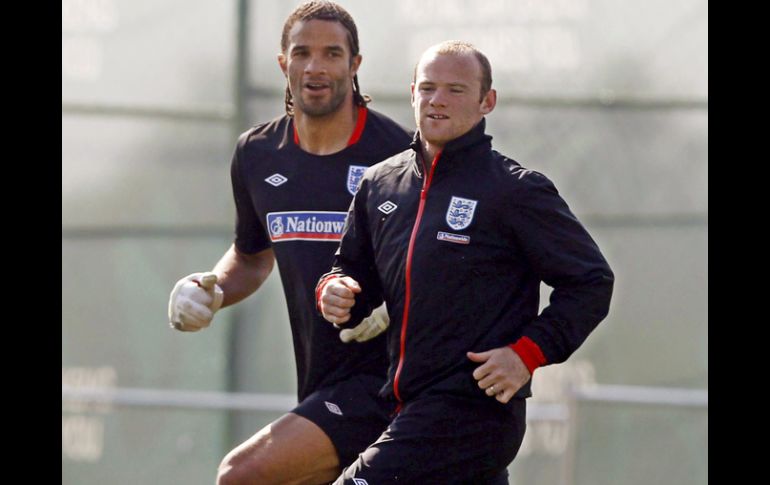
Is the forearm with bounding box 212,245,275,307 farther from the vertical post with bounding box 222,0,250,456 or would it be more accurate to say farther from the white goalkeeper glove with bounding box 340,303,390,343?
the vertical post with bounding box 222,0,250,456

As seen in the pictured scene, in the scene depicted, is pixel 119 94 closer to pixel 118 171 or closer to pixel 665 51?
pixel 118 171

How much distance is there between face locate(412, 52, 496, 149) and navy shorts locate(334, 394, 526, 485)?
83cm

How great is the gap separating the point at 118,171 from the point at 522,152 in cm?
282

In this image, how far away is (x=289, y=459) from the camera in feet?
15.9

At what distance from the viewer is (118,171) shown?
9766 mm

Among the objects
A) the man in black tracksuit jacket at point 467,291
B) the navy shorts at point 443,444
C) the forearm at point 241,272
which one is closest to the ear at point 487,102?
the man in black tracksuit jacket at point 467,291

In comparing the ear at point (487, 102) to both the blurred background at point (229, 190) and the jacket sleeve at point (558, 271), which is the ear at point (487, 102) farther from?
the blurred background at point (229, 190)

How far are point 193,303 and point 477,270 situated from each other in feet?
3.82

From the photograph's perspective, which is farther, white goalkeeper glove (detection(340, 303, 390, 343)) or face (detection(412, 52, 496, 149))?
white goalkeeper glove (detection(340, 303, 390, 343))

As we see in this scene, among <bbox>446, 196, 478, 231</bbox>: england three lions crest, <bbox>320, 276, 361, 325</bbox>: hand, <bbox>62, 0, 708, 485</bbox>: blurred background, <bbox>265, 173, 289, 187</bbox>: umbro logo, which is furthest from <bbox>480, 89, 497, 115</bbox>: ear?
<bbox>62, 0, 708, 485</bbox>: blurred background

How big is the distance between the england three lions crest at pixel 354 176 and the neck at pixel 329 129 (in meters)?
0.10

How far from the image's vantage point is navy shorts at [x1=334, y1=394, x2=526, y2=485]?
13.8 feet

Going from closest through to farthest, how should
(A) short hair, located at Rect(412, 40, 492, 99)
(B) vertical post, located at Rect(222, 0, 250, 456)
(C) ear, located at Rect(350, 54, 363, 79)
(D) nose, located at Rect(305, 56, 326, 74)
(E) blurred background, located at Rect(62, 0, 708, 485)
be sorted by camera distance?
1. (A) short hair, located at Rect(412, 40, 492, 99)
2. (D) nose, located at Rect(305, 56, 326, 74)
3. (C) ear, located at Rect(350, 54, 363, 79)
4. (E) blurred background, located at Rect(62, 0, 708, 485)
5. (B) vertical post, located at Rect(222, 0, 250, 456)
